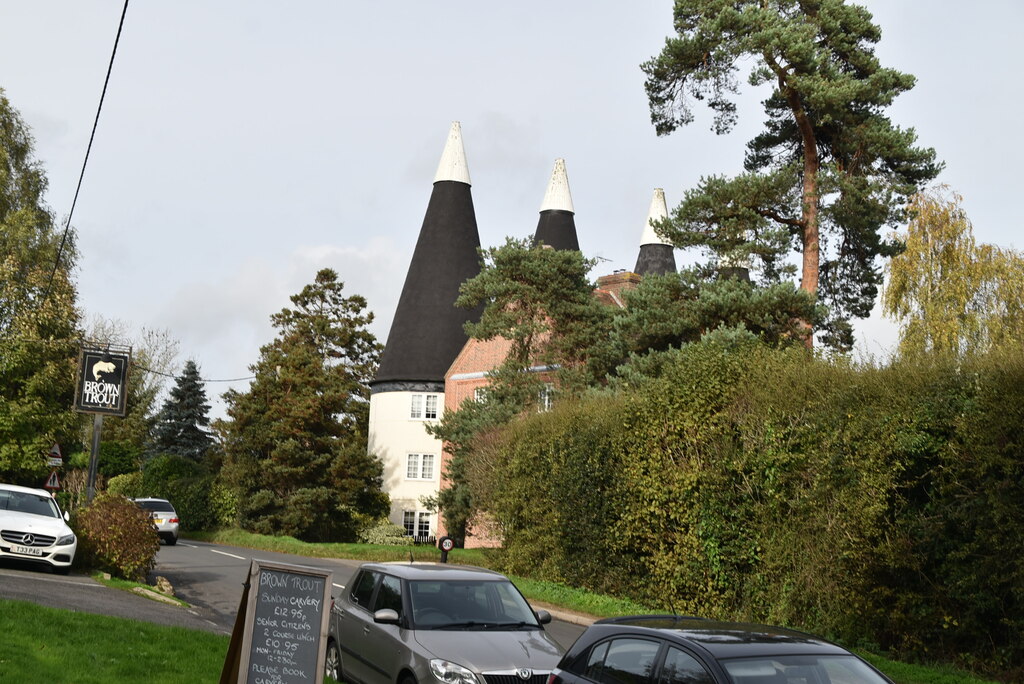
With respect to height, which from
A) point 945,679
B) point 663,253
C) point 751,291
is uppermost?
point 663,253

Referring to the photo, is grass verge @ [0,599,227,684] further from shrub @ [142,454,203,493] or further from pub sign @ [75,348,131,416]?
shrub @ [142,454,203,493]

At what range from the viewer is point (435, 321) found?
5288 cm

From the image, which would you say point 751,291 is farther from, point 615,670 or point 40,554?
point 615,670

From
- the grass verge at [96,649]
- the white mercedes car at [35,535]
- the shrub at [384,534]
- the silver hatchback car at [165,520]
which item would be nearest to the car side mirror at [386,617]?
the grass verge at [96,649]

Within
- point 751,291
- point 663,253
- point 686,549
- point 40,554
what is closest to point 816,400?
point 686,549

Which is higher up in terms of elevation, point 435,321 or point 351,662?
point 435,321

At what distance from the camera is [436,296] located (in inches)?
2078

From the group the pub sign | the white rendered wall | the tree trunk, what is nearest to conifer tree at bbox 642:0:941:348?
the tree trunk

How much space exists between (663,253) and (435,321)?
48.9ft

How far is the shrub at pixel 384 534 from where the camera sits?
151ft

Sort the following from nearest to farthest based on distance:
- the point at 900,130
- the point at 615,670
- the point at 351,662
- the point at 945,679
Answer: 1. the point at 615,670
2. the point at 351,662
3. the point at 945,679
4. the point at 900,130

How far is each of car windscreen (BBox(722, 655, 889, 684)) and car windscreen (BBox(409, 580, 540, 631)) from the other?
4442 mm

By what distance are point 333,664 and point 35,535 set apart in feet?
31.3

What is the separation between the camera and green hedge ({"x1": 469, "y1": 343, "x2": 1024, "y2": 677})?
14.0 m
